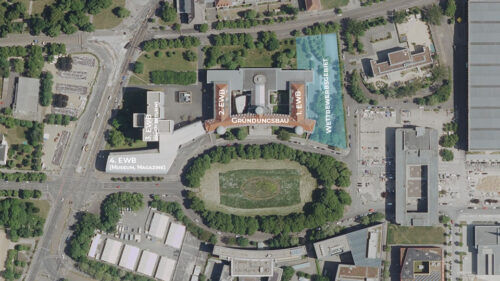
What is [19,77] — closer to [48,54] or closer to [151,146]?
[48,54]

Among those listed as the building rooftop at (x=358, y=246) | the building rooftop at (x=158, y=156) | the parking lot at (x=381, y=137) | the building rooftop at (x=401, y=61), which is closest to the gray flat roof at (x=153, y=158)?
the building rooftop at (x=158, y=156)

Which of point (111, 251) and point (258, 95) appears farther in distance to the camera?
point (111, 251)

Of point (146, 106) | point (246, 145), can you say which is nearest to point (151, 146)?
point (146, 106)

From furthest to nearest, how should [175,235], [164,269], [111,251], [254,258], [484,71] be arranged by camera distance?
1. [111,251]
2. [175,235]
3. [164,269]
4. [254,258]
5. [484,71]

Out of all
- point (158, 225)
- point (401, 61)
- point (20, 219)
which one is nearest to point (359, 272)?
point (158, 225)

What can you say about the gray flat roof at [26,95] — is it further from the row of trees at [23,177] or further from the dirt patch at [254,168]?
the dirt patch at [254,168]

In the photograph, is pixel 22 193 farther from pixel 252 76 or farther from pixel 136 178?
pixel 252 76
